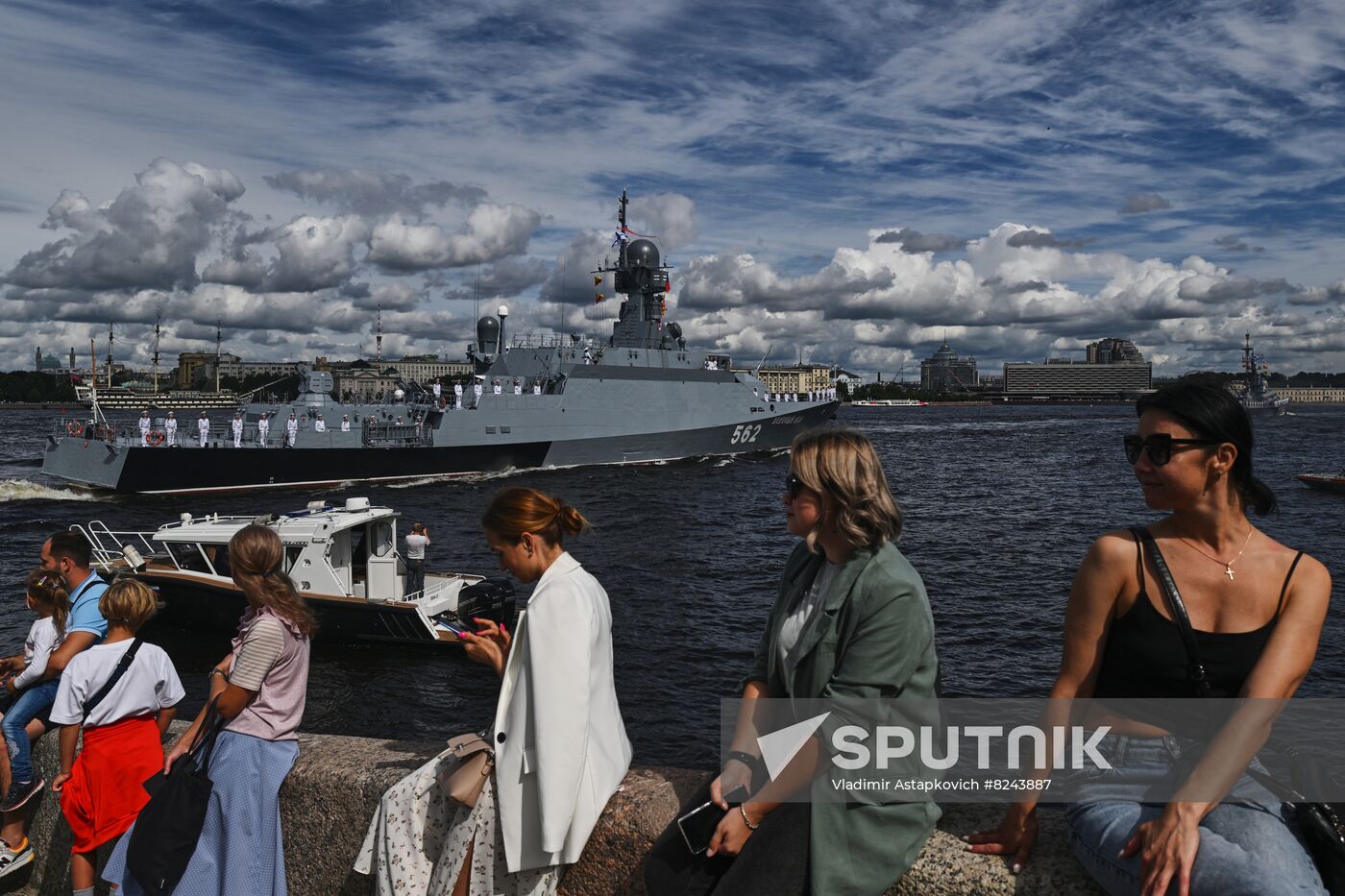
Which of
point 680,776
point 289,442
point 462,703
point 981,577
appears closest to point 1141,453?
point 680,776

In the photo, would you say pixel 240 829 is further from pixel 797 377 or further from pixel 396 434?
pixel 797 377

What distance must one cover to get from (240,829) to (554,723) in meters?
1.43

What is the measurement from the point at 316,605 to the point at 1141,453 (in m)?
13.7

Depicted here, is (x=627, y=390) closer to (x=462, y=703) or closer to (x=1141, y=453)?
(x=462, y=703)

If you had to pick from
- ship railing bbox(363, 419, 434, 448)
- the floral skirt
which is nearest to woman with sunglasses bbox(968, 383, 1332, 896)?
the floral skirt

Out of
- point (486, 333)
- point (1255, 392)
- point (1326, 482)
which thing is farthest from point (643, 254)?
point (1255, 392)

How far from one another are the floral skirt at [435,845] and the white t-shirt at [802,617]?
3.16 feet

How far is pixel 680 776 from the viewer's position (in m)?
3.01

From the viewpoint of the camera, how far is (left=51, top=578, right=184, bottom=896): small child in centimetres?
351

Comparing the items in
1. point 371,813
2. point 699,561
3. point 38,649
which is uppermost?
point 38,649

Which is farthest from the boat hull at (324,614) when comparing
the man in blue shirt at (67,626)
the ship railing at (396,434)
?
the ship railing at (396,434)

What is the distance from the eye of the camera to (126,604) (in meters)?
3.56

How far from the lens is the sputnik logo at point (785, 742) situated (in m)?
2.24

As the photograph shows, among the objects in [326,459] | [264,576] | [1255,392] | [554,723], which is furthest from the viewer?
[1255,392]
